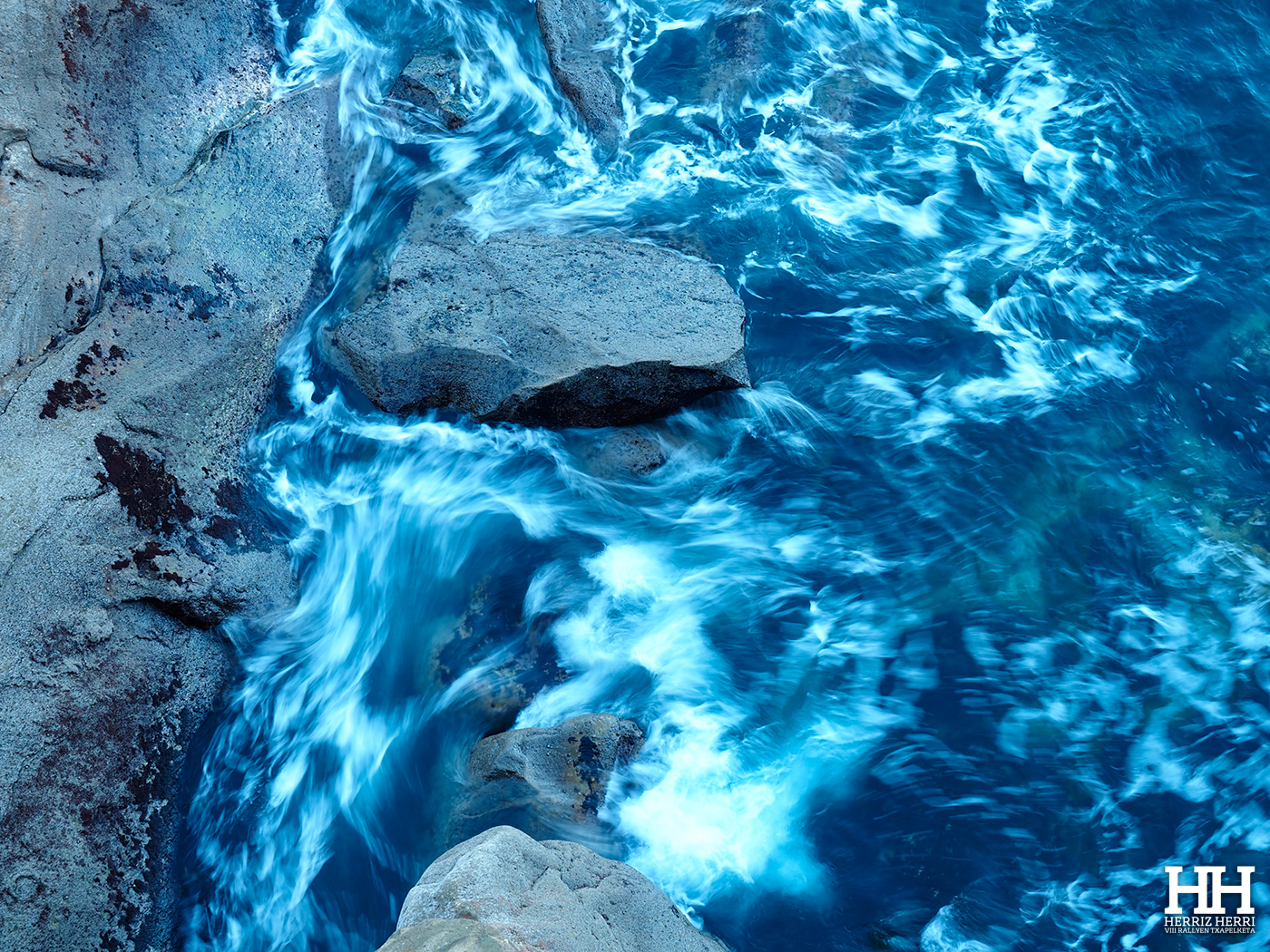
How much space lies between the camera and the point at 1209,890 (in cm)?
365

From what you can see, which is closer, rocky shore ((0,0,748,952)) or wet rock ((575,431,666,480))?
rocky shore ((0,0,748,952))

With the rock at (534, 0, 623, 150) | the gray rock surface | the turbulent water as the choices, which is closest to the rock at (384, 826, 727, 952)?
the turbulent water

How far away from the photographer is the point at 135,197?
4.56 metres

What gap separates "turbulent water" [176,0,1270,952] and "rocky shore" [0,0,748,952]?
24 centimetres

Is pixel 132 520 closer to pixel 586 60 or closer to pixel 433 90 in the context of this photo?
pixel 433 90

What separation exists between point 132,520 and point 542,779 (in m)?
2.19

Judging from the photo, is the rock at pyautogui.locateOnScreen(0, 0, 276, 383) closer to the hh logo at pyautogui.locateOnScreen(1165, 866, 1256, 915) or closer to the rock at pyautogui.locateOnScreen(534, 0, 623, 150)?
the rock at pyautogui.locateOnScreen(534, 0, 623, 150)

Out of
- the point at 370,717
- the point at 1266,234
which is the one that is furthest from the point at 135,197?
the point at 1266,234

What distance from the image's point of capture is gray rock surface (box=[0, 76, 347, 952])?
3.33 m

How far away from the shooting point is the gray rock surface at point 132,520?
3.33 metres

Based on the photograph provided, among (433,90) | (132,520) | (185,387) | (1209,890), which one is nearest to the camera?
(1209,890)

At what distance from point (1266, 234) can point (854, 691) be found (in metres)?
4.23

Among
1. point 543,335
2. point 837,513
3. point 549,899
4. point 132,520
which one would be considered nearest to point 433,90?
point 543,335

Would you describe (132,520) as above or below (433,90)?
below
